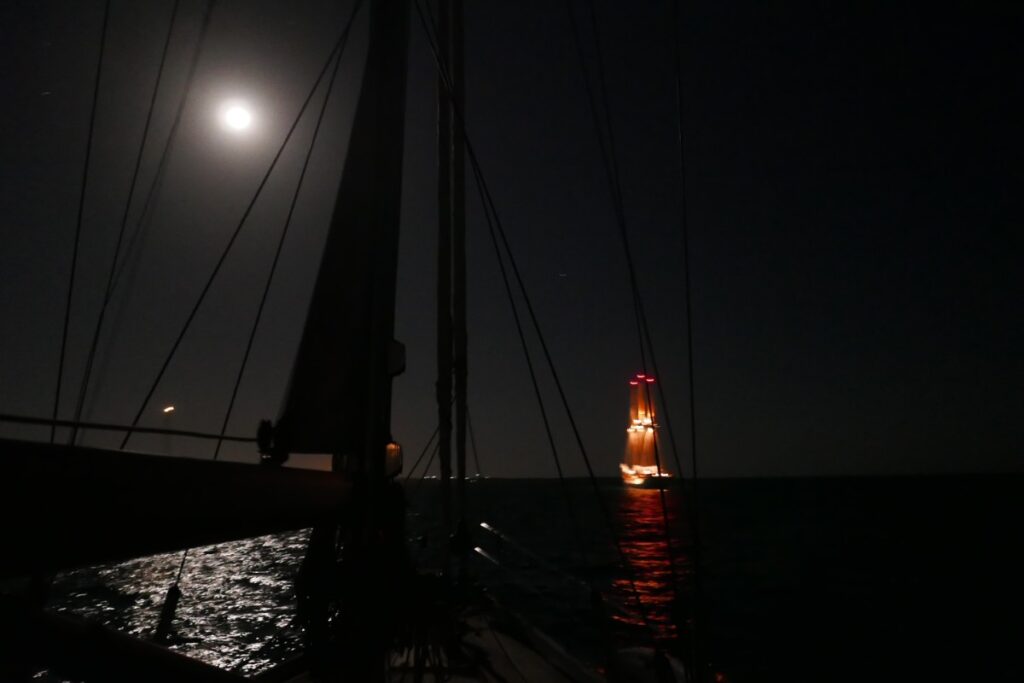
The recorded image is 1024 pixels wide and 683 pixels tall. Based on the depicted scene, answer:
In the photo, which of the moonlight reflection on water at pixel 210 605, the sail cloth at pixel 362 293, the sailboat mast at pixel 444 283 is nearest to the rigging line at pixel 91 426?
the sail cloth at pixel 362 293

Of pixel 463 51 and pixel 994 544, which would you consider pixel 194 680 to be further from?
pixel 994 544

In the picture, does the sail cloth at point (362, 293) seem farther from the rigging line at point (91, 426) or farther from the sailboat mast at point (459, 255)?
the sailboat mast at point (459, 255)

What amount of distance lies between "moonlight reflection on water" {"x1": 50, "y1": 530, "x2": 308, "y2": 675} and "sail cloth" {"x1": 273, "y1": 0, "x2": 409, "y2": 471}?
192 inches

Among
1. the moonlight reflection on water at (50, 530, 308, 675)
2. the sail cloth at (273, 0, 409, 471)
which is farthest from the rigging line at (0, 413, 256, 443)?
the moonlight reflection on water at (50, 530, 308, 675)

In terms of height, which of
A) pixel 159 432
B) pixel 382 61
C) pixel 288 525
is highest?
pixel 382 61

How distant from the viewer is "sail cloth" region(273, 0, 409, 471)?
A: 12.1 ft

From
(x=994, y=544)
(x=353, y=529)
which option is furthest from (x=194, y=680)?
(x=994, y=544)

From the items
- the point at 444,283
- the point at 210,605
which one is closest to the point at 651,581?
the point at 210,605

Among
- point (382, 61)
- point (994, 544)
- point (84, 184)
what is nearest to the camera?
point (382, 61)

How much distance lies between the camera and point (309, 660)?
3348mm

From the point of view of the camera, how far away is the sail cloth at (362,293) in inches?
145

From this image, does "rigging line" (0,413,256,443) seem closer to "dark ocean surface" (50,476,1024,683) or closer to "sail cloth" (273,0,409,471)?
"sail cloth" (273,0,409,471)

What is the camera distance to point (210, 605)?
26.3 meters

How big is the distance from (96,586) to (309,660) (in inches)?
1742
